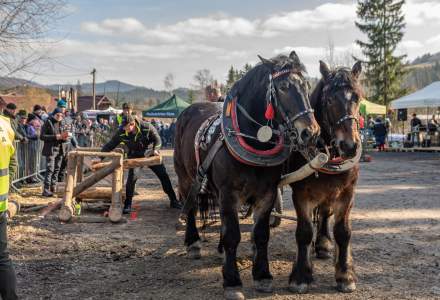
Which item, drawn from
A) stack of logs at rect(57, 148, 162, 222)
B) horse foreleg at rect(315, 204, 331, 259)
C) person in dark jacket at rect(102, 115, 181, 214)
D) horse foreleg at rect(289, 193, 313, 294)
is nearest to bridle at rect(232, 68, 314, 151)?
horse foreleg at rect(289, 193, 313, 294)

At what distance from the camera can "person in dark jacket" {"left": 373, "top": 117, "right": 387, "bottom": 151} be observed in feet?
74.3

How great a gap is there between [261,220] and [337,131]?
1.16 metres

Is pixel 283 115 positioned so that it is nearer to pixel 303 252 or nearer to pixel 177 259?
pixel 303 252

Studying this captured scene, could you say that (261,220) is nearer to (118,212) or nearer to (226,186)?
(226,186)

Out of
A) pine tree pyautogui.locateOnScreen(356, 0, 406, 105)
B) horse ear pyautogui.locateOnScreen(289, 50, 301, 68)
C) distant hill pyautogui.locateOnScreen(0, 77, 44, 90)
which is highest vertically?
pine tree pyautogui.locateOnScreen(356, 0, 406, 105)

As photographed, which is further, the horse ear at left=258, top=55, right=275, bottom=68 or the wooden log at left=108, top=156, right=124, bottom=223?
the wooden log at left=108, top=156, right=124, bottom=223

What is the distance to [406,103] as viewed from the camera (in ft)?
69.2

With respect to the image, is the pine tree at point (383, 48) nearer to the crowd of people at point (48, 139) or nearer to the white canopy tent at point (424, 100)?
the white canopy tent at point (424, 100)

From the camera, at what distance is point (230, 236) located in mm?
4188

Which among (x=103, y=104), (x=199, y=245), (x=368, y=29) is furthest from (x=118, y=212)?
(x=103, y=104)

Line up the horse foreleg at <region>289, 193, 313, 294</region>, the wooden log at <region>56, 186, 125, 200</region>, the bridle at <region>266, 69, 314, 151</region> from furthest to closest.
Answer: the wooden log at <region>56, 186, 125, 200</region> < the horse foreleg at <region>289, 193, 313, 294</region> < the bridle at <region>266, 69, 314, 151</region>

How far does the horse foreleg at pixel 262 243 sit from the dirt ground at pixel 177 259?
0.13m

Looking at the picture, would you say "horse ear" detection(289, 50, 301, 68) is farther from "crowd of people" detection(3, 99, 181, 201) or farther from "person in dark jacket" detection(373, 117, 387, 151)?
"person in dark jacket" detection(373, 117, 387, 151)

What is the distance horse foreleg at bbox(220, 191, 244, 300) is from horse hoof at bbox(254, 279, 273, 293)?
0.73 ft
